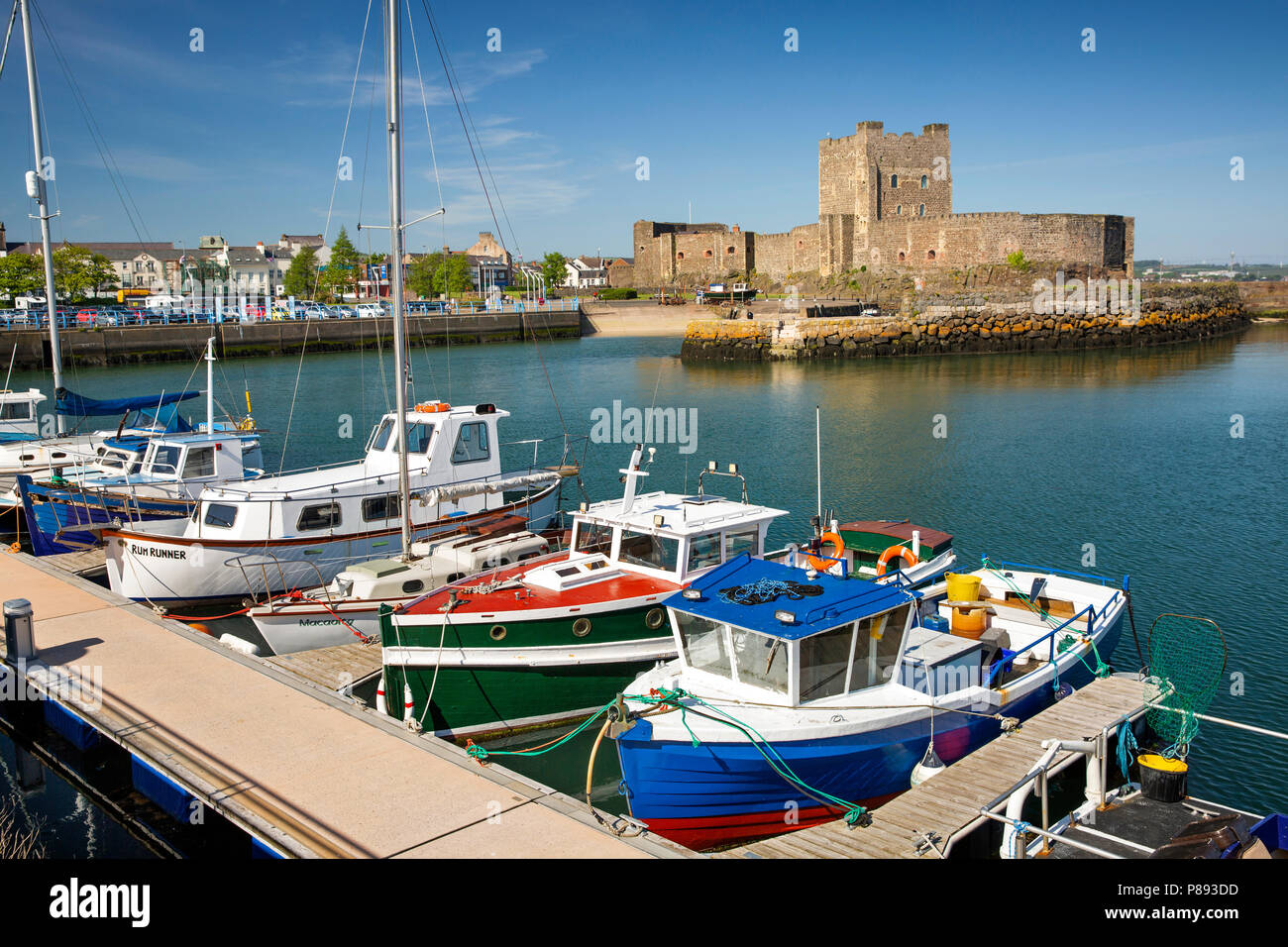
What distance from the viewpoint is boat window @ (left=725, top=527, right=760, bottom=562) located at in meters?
12.5

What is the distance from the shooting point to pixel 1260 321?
→ 8262 centimetres

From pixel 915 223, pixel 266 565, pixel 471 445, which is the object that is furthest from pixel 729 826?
pixel 915 223

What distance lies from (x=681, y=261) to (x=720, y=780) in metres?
93.3

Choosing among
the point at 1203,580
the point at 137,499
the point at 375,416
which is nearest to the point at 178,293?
the point at 375,416

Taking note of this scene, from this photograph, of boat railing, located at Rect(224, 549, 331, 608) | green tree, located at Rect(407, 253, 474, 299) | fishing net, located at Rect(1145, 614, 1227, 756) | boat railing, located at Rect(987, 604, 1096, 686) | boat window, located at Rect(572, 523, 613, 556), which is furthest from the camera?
green tree, located at Rect(407, 253, 474, 299)

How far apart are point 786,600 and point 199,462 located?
13266 millimetres

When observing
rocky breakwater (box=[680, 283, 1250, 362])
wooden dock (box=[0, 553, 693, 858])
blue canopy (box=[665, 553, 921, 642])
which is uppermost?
rocky breakwater (box=[680, 283, 1250, 362])

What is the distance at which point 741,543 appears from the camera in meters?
12.7

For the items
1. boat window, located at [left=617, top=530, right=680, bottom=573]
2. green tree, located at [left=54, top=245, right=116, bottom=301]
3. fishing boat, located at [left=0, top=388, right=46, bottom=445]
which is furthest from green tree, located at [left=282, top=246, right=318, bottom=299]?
boat window, located at [left=617, top=530, right=680, bottom=573]

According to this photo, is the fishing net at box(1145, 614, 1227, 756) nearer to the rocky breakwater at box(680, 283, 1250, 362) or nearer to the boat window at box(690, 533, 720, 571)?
the boat window at box(690, 533, 720, 571)

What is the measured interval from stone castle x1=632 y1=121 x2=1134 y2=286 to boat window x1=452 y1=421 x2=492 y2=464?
61.3 metres

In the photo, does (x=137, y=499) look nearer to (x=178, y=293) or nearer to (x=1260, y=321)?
(x=1260, y=321)

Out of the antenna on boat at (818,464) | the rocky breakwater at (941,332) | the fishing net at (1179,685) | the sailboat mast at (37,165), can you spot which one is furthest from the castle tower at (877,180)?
the fishing net at (1179,685)

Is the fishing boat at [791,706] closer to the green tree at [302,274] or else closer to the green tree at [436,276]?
the green tree at [436,276]
